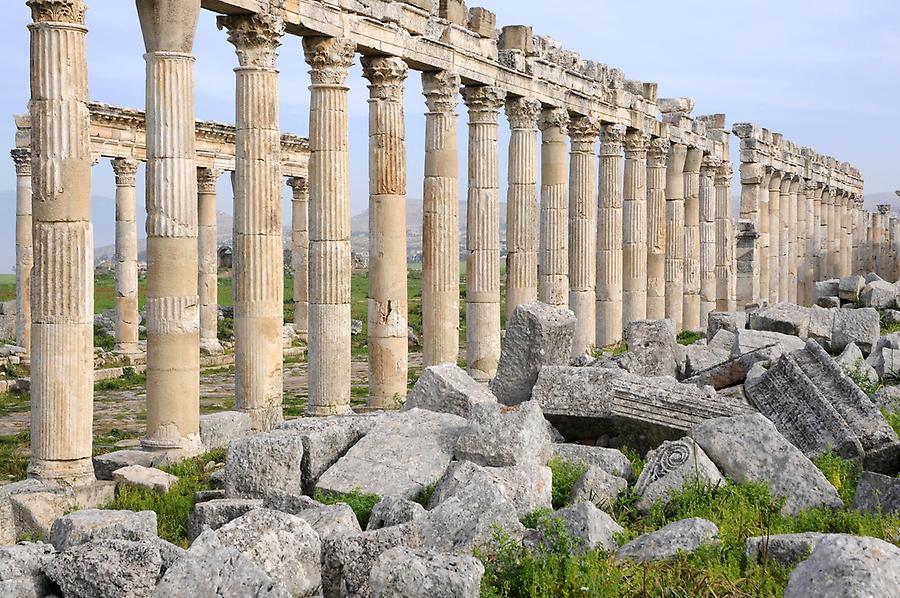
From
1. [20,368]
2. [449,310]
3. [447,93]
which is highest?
[447,93]

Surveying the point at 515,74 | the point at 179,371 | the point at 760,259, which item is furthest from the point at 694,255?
the point at 179,371

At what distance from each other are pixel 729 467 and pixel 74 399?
8.61 m

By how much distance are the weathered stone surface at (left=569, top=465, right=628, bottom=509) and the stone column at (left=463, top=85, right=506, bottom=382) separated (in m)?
14.3

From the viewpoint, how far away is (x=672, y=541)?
32.8ft

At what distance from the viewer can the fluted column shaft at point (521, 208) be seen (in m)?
28.4

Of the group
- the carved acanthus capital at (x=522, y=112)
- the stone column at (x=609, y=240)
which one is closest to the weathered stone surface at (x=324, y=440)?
the carved acanthus capital at (x=522, y=112)

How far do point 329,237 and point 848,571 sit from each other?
48.1 feet

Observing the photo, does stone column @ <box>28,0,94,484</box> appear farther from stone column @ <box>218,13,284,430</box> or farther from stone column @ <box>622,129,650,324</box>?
stone column @ <box>622,129,650,324</box>

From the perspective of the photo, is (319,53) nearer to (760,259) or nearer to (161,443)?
(161,443)

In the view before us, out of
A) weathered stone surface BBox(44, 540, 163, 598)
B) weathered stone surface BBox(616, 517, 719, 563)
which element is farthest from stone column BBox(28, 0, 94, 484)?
weathered stone surface BBox(616, 517, 719, 563)

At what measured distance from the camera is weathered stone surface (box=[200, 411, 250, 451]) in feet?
59.9

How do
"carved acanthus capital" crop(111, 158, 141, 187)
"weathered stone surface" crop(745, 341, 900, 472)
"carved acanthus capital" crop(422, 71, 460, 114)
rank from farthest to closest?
"carved acanthus capital" crop(111, 158, 141, 187) < "carved acanthus capital" crop(422, 71, 460, 114) < "weathered stone surface" crop(745, 341, 900, 472)

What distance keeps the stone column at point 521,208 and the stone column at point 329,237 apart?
7.60m

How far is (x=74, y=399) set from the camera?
1559cm
